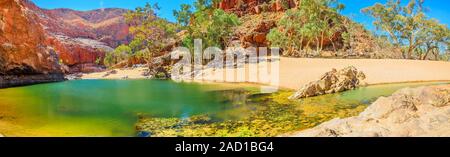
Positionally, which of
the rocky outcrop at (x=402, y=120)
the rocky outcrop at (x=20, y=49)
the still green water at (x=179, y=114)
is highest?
the rocky outcrop at (x=20, y=49)

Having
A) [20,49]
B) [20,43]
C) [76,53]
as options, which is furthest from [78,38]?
[20,49]

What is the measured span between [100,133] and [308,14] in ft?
142

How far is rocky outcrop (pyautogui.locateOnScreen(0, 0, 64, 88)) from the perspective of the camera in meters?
28.5

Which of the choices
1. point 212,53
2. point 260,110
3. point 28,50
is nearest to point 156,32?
point 212,53

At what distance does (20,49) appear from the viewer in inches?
1206

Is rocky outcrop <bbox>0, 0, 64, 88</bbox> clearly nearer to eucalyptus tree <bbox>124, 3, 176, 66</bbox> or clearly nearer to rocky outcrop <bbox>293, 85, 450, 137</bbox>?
eucalyptus tree <bbox>124, 3, 176, 66</bbox>

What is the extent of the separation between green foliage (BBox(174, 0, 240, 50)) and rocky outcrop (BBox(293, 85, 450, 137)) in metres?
32.8

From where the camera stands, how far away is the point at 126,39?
89.8 meters

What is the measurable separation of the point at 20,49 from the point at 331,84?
2934cm

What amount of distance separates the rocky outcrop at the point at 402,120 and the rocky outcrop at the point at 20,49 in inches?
1109

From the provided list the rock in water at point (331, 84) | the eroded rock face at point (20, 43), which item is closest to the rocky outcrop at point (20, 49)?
the eroded rock face at point (20, 43)

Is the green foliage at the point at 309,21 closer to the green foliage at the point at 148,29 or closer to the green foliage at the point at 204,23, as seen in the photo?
Answer: the green foliage at the point at 204,23

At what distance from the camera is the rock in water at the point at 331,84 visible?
14.2 metres
